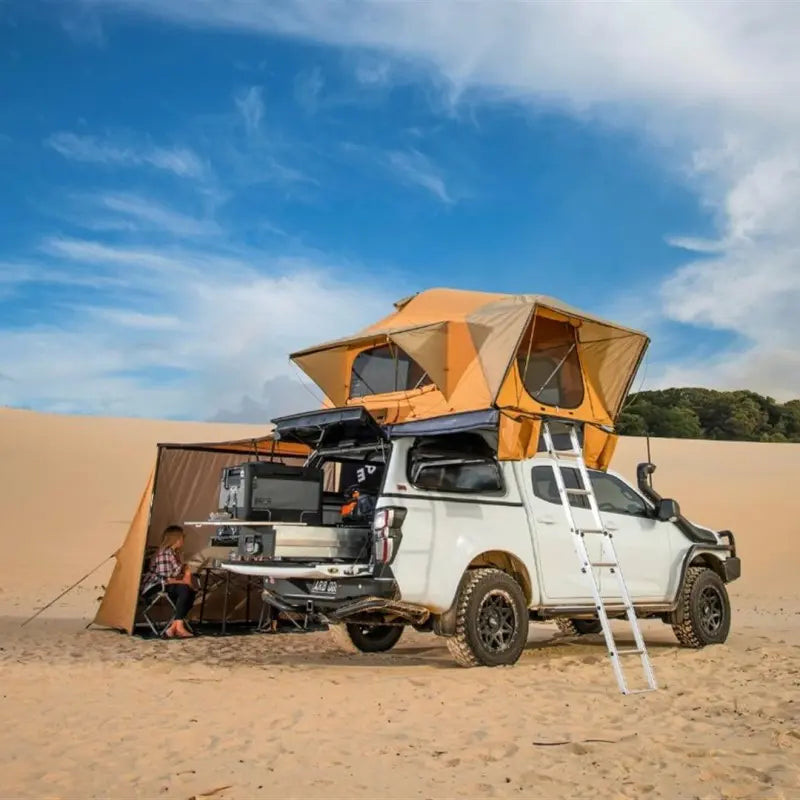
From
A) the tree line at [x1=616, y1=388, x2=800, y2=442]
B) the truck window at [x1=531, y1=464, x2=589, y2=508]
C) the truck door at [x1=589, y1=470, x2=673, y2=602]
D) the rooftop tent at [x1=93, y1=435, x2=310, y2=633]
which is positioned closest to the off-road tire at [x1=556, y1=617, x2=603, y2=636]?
the truck door at [x1=589, y1=470, x2=673, y2=602]

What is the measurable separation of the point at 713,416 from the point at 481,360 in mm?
48263

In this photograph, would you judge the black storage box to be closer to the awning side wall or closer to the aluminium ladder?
the aluminium ladder

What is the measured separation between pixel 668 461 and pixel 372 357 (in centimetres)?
2798

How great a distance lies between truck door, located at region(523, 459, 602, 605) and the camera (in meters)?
8.20

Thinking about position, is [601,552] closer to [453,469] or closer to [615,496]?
[615,496]

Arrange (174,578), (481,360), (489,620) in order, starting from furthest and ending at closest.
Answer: (174,578) < (481,360) < (489,620)

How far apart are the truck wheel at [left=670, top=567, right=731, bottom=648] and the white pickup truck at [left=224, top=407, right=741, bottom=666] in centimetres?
3

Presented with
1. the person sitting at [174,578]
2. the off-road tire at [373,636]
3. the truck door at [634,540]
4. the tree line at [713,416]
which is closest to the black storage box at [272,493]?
the off-road tire at [373,636]

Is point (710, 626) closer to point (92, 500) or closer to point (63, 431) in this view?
point (92, 500)

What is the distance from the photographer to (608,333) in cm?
924

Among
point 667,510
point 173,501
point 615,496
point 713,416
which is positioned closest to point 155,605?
point 173,501

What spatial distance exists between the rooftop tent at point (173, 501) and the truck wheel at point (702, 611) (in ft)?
14.7

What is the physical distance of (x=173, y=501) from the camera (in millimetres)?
11242

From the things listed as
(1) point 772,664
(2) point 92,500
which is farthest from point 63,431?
(1) point 772,664
